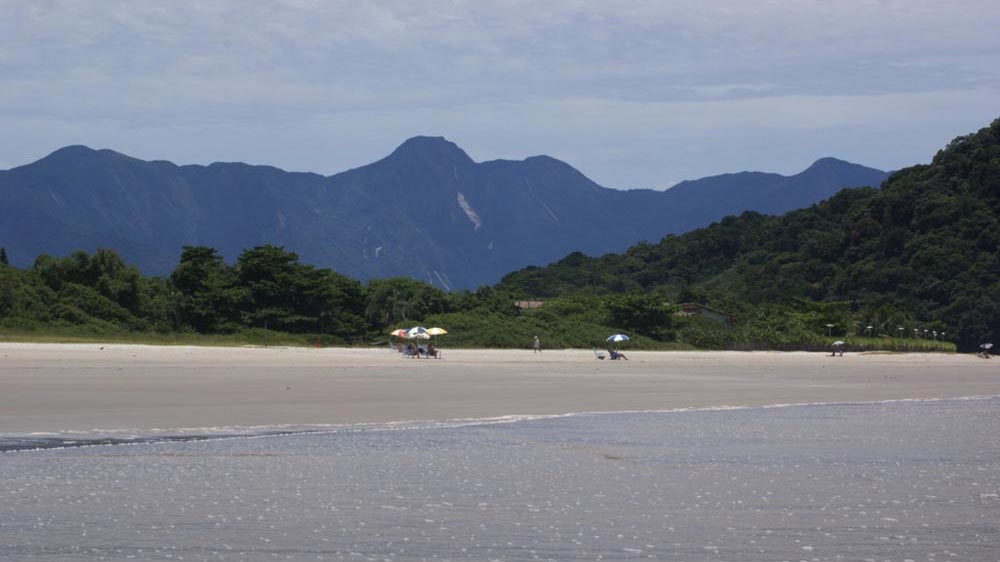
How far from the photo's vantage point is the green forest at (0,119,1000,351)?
50.4m

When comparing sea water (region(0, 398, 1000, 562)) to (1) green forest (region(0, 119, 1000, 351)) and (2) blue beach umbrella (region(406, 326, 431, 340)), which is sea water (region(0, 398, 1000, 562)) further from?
(2) blue beach umbrella (region(406, 326, 431, 340))

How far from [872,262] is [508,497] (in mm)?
102096

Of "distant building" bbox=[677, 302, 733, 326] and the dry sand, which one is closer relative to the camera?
the dry sand

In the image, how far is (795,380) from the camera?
34438 mm

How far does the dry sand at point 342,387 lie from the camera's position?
18828 mm

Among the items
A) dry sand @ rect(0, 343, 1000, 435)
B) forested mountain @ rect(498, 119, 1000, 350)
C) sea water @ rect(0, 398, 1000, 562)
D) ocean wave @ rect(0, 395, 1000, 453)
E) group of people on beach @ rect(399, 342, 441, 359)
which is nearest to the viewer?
sea water @ rect(0, 398, 1000, 562)

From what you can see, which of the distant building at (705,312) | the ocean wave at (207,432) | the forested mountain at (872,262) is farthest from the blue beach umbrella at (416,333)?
the forested mountain at (872,262)

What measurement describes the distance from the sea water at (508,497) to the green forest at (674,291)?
2968 cm

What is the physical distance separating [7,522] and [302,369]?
2306cm

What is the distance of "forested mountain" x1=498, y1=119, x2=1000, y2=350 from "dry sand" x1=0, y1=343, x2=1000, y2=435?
2051 inches

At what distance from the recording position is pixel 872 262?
107m

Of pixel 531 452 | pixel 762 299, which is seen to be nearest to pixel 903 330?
pixel 762 299

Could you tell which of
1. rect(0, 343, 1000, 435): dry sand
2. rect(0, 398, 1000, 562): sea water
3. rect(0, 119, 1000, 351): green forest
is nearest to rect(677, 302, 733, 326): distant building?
rect(0, 119, 1000, 351): green forest

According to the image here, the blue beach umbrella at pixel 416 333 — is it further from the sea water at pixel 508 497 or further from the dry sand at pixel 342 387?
the sea water at pixel 508 497
